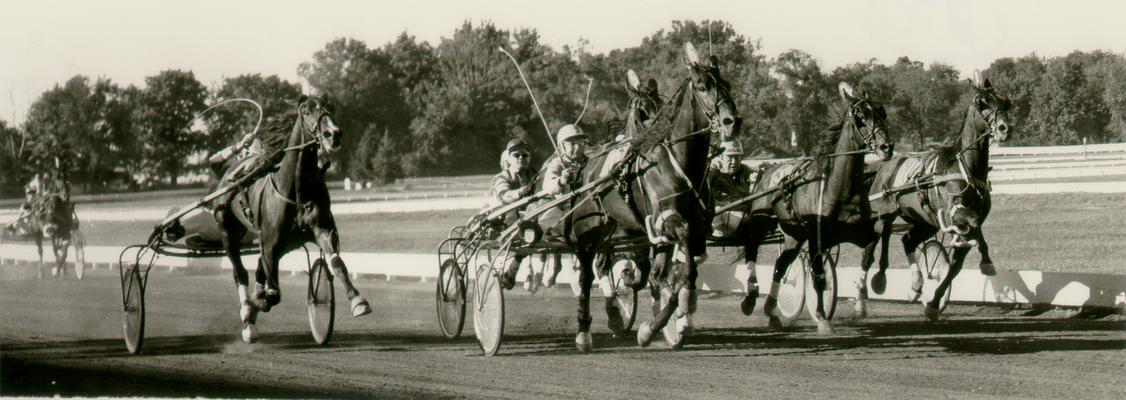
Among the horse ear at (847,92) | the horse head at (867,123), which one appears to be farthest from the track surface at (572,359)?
the horse ear at (847,92)

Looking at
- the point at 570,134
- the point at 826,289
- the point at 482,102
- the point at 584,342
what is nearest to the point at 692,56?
the point at 570,134

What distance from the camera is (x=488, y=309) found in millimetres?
9727

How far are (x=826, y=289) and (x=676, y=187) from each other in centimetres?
287

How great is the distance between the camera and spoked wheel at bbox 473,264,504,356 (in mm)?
9547

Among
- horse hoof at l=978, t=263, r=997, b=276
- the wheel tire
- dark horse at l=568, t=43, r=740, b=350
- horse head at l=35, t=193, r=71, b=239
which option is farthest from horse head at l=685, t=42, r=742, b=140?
the wheel tire

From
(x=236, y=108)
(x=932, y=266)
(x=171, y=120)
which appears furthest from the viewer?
(x=236, y=108)

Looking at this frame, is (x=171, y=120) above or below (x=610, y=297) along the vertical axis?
above

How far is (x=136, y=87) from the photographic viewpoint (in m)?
15.2

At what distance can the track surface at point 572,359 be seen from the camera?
7.82m

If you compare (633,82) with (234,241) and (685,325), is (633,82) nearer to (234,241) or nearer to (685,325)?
(685,325)

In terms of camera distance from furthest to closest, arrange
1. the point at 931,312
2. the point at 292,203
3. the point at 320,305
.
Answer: the point at 931,312, the point at 320,305, the point at 292,203

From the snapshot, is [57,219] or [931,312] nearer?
[931,312]

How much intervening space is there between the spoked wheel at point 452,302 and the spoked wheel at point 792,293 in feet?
9.77

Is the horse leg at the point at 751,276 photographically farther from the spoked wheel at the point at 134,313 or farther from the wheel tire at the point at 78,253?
the wheel tire at the point at 78,253
